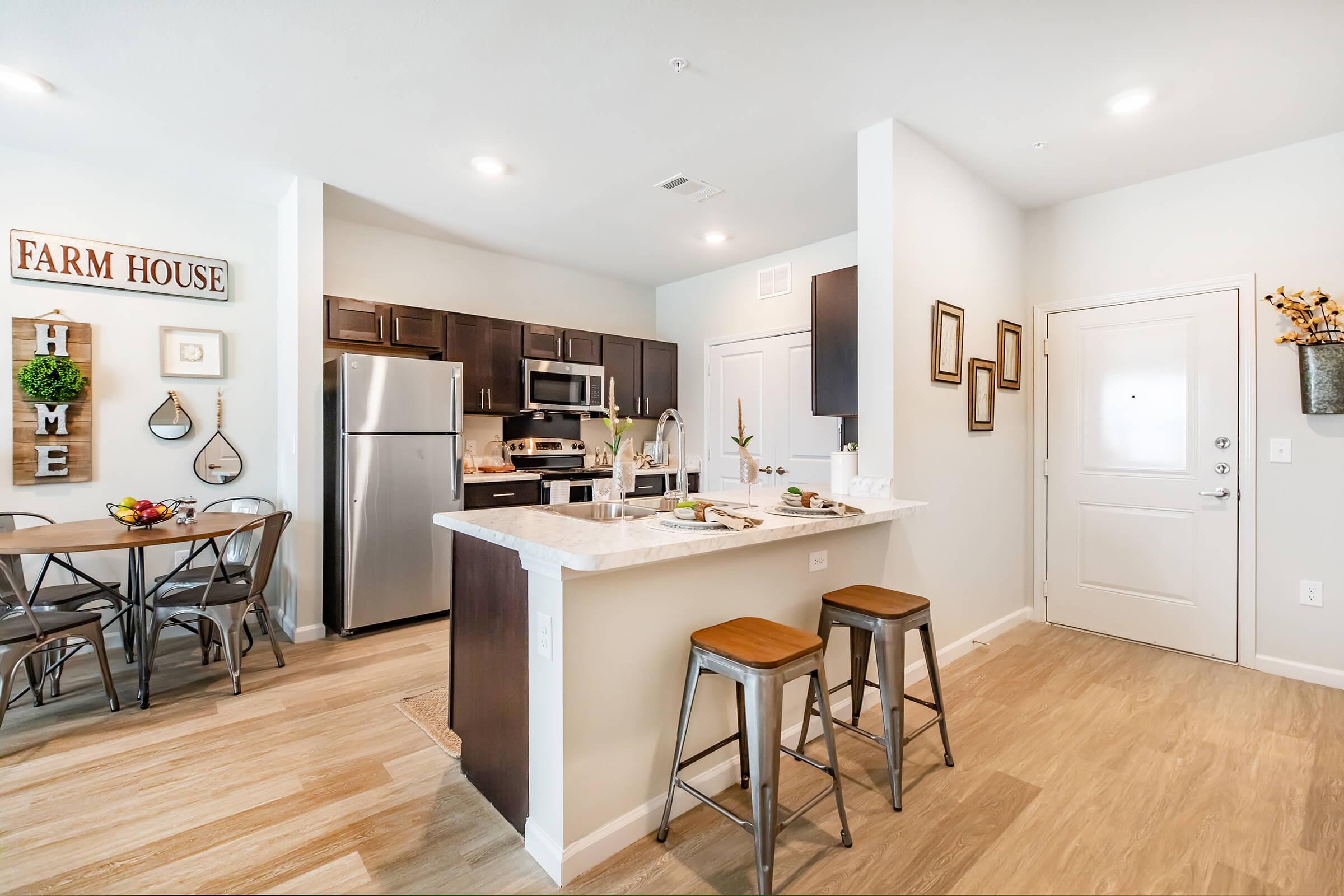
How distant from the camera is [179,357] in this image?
3648 millimetres

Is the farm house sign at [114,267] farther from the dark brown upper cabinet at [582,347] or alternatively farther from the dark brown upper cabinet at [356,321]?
the dark brown upper cabinet at [582,347]

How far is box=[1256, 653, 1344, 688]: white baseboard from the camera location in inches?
117

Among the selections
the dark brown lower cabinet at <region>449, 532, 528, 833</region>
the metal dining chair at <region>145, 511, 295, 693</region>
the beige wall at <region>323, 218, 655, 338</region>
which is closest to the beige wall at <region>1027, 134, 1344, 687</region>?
the dark brown lower cabinet at <region>449, 532, 528, 833</region>

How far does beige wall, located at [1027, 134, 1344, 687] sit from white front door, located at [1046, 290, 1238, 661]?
14cm

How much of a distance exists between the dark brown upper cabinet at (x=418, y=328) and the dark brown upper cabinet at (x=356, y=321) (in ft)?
0.21

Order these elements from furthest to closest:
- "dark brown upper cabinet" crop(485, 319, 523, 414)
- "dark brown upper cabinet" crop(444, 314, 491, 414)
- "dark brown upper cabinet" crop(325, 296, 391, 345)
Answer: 1. "dark brown upper cabinet" crop(485, 319, 523, 414)
2. "dark brown upper cabinet" crop(444, 314, 491, 414)
3. "dark brown upper cabinet" crop(325, 296, 391, 345)

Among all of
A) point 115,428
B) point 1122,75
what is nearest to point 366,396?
point 115,428

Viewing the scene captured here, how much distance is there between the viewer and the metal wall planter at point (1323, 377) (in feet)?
9.37

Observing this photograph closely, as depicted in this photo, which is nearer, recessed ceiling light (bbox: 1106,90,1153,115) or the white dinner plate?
the white dinner plate

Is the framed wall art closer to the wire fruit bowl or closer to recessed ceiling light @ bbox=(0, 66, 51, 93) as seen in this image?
the wire fruit bowl

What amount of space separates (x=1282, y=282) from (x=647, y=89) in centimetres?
332

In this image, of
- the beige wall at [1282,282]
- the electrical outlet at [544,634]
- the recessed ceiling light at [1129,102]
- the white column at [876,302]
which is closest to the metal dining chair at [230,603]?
the electrical outlet at [544,634]

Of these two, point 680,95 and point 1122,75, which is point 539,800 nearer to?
point 680,95

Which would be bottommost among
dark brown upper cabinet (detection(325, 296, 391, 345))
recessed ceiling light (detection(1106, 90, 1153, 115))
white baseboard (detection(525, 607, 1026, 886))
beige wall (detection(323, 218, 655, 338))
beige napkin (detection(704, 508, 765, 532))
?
white baseboard (detection(525, 607, 1026, 886))
